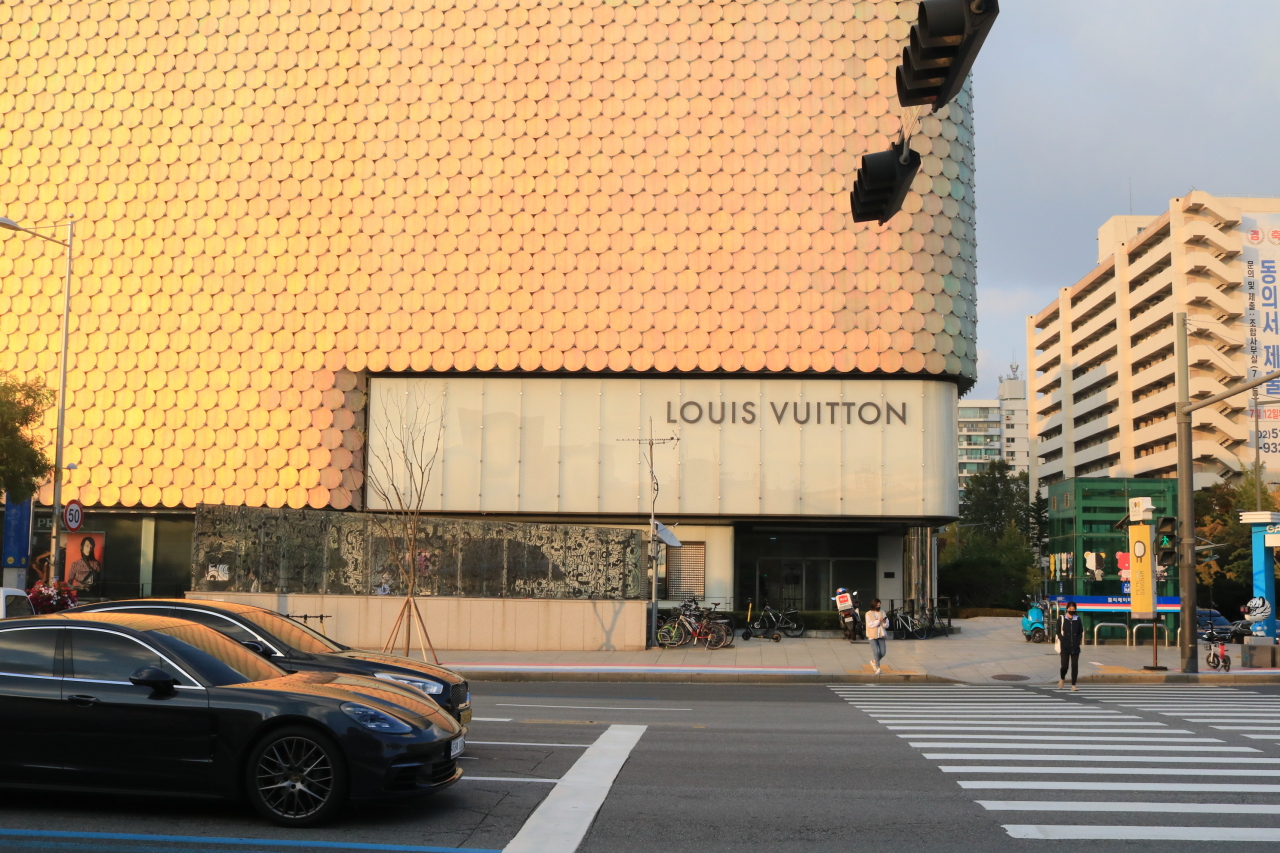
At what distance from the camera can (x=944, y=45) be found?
22.0 feet

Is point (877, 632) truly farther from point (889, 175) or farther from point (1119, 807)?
point (889, 175)

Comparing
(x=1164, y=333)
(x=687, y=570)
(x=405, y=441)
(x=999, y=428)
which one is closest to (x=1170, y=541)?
(x=687, y=570)

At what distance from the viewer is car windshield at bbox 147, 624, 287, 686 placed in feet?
27.7

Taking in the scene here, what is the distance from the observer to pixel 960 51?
6707mm

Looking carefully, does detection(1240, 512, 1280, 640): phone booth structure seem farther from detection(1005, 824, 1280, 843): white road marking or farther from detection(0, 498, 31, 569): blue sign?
detection(0, 498, 31, 569): blue sign

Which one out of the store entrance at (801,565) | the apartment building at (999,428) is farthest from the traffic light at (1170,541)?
the apartment building at (999,428)

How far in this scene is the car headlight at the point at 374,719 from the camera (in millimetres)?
8039

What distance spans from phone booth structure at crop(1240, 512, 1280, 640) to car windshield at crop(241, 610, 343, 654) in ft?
71.1

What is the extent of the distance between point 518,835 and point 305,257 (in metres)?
35.0

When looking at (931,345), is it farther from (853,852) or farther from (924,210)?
(853,852)

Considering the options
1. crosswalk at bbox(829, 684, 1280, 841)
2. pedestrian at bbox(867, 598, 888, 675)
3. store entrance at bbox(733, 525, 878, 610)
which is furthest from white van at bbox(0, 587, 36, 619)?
store entrance at bbox(733, 525, 878, 610)

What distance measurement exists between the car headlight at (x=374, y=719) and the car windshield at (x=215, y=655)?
98 cm

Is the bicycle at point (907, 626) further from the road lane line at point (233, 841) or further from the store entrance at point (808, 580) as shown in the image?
the road lane line at point (233, 841)

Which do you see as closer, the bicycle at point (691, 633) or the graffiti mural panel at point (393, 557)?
the graffiti mural panel at point (393, 557)
